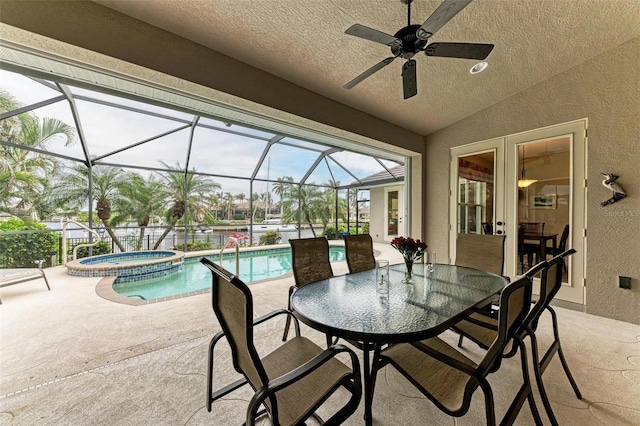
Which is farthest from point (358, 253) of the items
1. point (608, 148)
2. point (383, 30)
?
point (608, 148)

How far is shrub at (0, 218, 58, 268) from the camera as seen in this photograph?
5062mm

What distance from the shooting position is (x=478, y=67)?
3143 millimetres

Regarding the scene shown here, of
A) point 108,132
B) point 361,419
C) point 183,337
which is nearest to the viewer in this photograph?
point 361,419

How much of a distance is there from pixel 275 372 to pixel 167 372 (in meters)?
1.23

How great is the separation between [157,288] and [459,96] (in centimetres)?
642

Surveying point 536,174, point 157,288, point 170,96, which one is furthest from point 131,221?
point 536,174

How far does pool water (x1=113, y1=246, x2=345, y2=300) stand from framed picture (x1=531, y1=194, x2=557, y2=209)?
4.85 metres

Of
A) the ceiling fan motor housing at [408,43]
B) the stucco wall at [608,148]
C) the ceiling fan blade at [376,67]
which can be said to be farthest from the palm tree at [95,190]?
the stucco wall at [608,148]

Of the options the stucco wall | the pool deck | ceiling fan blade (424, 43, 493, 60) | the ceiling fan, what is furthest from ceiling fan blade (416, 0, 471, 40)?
the stucco wall

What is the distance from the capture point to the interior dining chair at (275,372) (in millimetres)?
993

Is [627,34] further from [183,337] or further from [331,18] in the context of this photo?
[183,337]

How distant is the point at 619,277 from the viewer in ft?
9.95

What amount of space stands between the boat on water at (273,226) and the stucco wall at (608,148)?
798 centimetres

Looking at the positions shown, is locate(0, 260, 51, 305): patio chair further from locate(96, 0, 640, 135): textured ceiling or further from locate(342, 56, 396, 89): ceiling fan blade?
locate(342, 56, 396, 89): ceiling fan blade
